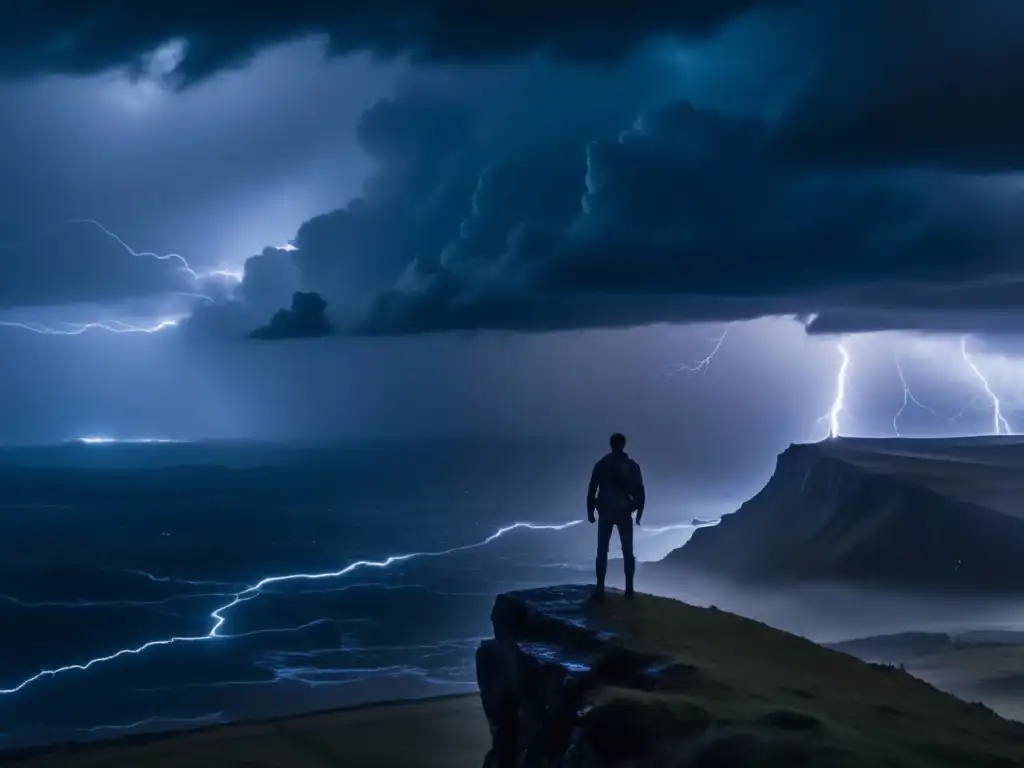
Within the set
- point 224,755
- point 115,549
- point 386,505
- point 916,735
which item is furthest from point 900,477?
point 386,505

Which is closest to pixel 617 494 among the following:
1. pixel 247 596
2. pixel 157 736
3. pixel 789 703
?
pixel 789 703

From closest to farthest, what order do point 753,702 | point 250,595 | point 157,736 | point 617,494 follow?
point 753,702, point 617,494, point 157,736, point 250,595

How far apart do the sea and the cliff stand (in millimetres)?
12223

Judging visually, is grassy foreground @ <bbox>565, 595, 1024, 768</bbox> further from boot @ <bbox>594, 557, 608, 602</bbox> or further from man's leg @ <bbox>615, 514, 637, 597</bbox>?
man's leg @ <bbox>615, 514, 637, 597</bbox>

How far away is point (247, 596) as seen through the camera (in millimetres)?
67812

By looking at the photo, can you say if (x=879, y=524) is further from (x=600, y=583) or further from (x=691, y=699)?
(x=691, y=699)

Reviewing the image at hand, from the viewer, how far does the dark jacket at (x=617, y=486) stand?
17.4 m

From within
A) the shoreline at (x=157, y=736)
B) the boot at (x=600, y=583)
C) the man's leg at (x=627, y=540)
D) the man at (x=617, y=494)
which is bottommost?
the shoreline at (x=157, y=736)

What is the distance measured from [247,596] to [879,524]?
4154cm

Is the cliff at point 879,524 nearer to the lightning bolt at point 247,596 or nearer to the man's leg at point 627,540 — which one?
the lightning bolt at point 247,596

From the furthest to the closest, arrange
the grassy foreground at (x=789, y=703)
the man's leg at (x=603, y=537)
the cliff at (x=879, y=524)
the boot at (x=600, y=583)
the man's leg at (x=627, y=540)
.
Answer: the cliff at (x=879, y=524)
the boot at (x=600, y=583)
the man's leg at (x=603, y=537)
the man's leg at (x=627, y=540)
the grassy foreground at (x=789, y=703)

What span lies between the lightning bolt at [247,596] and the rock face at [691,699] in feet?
113

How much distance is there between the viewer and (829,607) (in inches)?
1850

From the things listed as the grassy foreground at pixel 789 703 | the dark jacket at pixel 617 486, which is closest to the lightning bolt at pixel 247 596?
the dark jacket at pixel 617 486
